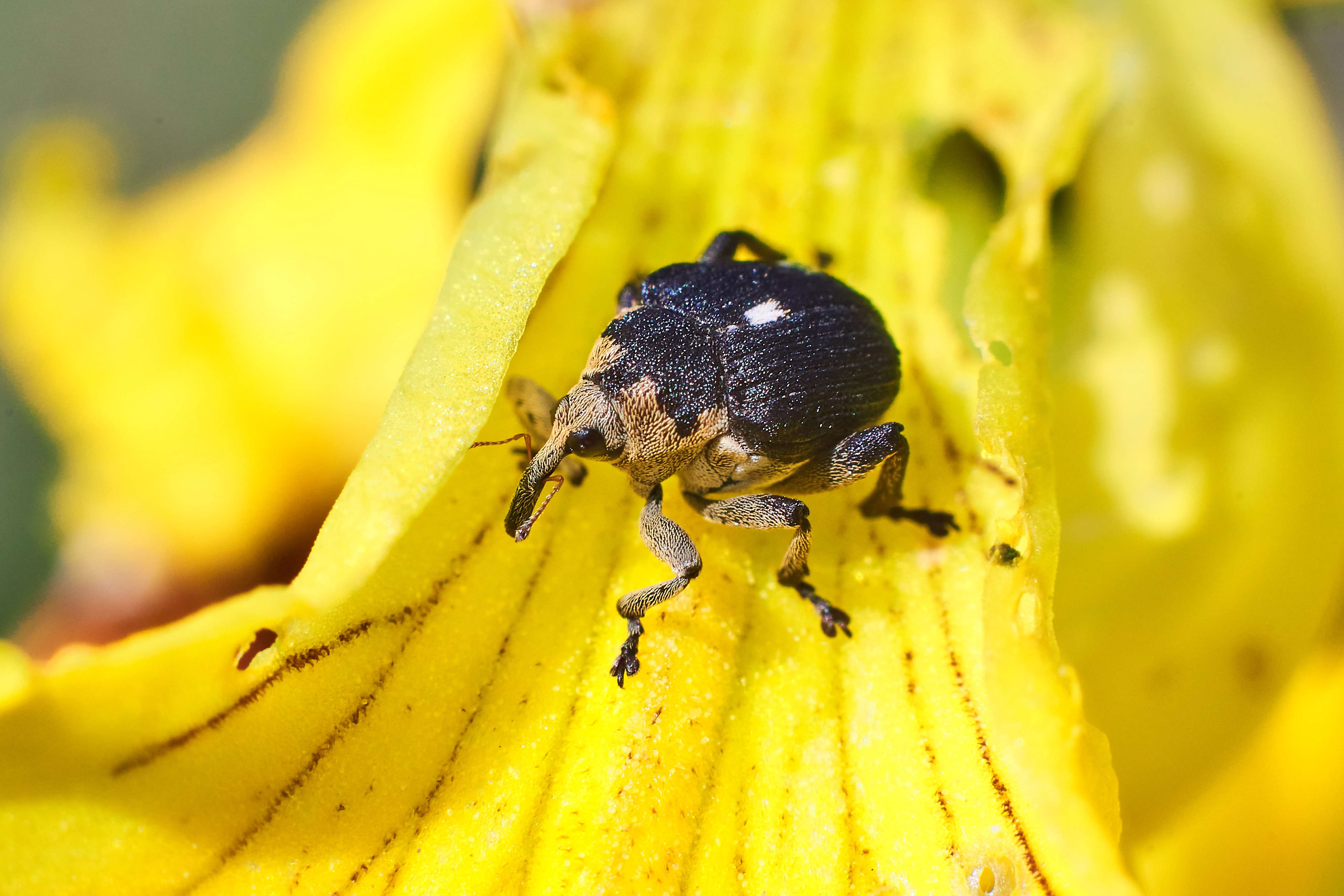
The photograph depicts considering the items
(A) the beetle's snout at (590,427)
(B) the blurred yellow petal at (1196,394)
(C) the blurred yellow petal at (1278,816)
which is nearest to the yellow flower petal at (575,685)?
(A) the beetle's snout at (590,427)

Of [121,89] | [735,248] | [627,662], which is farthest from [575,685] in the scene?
[121,89]

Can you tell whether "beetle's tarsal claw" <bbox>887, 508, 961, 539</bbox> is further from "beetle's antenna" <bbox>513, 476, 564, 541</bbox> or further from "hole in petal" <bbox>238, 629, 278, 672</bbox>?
"hole in petal" <bbox>238, 629, 278, 672</bbox>

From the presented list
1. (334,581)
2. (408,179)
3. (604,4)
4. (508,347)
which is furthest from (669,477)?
(408,179)

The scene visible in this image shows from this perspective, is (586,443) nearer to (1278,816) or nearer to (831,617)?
(831,617)

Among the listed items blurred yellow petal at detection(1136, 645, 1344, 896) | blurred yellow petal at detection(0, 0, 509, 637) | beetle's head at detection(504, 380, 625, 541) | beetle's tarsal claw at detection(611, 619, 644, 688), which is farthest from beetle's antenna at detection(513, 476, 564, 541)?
blurred yellow petal at detection(0, 0, 509, 637)

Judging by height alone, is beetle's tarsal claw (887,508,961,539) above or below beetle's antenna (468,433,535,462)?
below

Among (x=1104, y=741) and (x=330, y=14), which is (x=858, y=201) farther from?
(x=330, y=14)

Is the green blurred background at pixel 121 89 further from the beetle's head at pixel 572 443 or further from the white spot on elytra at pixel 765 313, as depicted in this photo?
the white spot on elytra at pixel 765 313

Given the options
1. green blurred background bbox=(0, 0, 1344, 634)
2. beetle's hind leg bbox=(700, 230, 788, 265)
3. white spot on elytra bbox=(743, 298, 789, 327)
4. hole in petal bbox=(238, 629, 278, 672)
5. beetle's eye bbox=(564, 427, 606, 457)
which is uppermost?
beetle's hind leg bbox=(700, 230, 788, 265)
